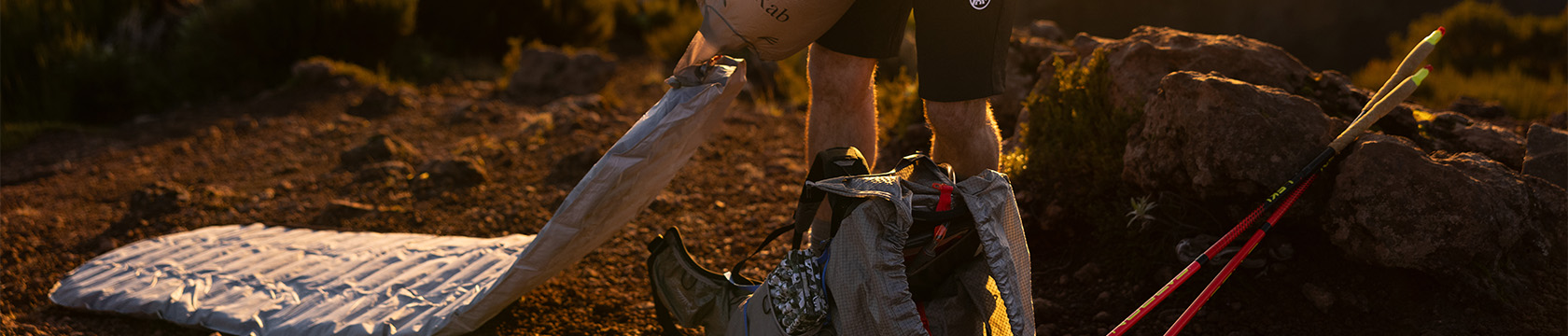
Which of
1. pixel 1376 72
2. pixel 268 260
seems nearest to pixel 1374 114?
pixel 268 260

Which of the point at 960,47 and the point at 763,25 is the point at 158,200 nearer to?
the point at 763,25

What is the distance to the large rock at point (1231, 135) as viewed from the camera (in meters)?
2.04

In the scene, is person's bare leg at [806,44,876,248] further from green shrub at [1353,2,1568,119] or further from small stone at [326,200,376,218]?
green shrub at [1353,2,1568,119]

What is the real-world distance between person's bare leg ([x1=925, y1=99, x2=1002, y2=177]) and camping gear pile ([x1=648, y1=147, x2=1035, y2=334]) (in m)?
0.19

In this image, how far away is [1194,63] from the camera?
252 centimetres

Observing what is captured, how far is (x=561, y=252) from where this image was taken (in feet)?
7.21

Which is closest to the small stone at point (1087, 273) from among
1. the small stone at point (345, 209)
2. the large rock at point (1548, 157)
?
the large rock at point (1548, 157)

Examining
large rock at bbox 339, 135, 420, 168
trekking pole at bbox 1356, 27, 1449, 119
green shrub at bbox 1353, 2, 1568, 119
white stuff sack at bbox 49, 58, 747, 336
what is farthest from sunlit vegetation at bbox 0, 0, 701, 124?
trekking pole at bbox 1356, 27, 1449, 119

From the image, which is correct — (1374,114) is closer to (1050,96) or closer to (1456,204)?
(1456,204)

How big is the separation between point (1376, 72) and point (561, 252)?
602 centimetres

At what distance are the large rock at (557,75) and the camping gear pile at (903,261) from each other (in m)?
4.07

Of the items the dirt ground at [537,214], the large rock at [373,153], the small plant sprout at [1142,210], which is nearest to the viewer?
the dirt ground at [537,214]

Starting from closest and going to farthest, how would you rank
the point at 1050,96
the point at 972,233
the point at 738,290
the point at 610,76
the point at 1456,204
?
the point at 972,233, the point at 1456,204, the point at 738,290, the point at 1050,96, the point at 610,76

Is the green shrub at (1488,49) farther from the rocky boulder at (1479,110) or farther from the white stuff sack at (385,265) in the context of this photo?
the white stuff sack at (385,265)
